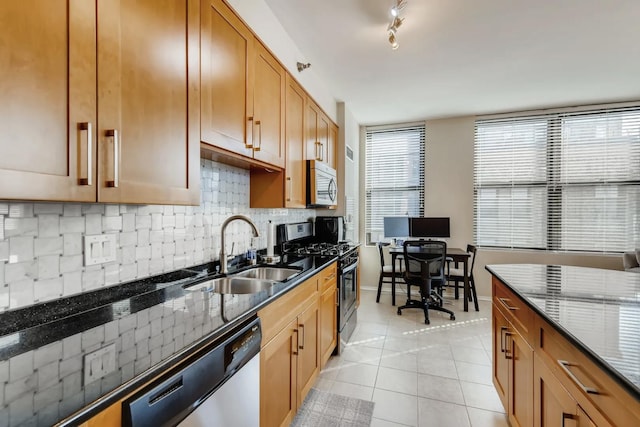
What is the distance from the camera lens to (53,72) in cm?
76

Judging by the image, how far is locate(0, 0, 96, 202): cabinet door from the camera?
2.24 ft

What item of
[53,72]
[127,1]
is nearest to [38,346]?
[53,72]

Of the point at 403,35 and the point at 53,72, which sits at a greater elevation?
the point at 403,35

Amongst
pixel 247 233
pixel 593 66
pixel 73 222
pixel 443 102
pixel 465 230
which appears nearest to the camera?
pixel 73 222

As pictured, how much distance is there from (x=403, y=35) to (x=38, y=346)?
9.30ft

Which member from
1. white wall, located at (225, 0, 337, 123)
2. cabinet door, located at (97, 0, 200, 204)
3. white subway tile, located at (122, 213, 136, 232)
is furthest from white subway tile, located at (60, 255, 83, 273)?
white wall, located at (225, 0, 337, 123)

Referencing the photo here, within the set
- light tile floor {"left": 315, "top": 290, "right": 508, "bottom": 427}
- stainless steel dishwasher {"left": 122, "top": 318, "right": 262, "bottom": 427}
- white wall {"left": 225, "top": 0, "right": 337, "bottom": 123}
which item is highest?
white wall {"left": 225, "top": 0, "right": 337, "bottom": 123}

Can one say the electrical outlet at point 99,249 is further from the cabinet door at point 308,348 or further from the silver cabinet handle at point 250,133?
the cabinet door at point 308,348

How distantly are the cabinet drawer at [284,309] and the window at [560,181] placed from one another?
11.8 feet

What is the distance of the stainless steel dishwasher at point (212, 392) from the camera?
2.33 feet

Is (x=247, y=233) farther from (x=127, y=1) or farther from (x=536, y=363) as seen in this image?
(x=536, y=363)

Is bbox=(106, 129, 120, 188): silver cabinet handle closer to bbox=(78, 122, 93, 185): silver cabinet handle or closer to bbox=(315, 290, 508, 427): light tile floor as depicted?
bbox=(78, 122, 93, 185): silver cabinet handle

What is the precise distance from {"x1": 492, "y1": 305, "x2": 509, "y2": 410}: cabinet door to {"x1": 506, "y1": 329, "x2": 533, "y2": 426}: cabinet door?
0.24ft

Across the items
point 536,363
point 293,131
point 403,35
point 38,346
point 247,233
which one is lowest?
point 536,363
